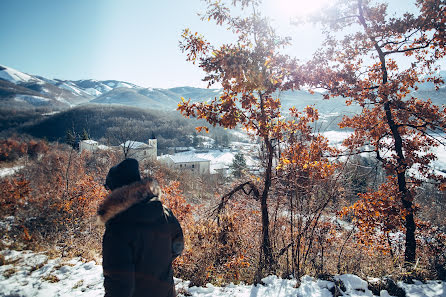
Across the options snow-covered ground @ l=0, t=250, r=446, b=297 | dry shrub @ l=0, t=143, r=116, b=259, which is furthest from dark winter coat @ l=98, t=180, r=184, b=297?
dry shrub @ l=0, t=143, r=116, b=259

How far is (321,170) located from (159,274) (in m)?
4.20

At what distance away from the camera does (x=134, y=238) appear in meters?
1.86

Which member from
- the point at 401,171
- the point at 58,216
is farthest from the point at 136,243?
the point at 58,216

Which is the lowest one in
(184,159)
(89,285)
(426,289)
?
(184,159)

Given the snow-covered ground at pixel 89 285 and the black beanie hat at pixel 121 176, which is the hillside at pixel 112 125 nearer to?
the snow-covered ground at pixel 89 285

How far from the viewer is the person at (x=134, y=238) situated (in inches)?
71.3

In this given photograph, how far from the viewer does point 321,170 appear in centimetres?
515

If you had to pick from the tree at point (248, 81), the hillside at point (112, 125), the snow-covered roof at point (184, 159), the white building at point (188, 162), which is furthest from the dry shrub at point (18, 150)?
the tree at point (248, 81)

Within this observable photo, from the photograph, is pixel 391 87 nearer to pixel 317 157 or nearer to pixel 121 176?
pixel 317 157

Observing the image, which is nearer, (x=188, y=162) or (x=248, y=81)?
(x=248, y=81)

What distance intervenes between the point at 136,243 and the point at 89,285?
3716 mm

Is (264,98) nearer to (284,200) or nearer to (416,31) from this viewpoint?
(284,200)

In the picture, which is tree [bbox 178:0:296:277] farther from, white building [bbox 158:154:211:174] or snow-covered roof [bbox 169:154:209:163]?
snow-covered roof [bbox 169:154:209:163]

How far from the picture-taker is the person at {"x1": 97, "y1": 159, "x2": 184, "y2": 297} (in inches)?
71.3
